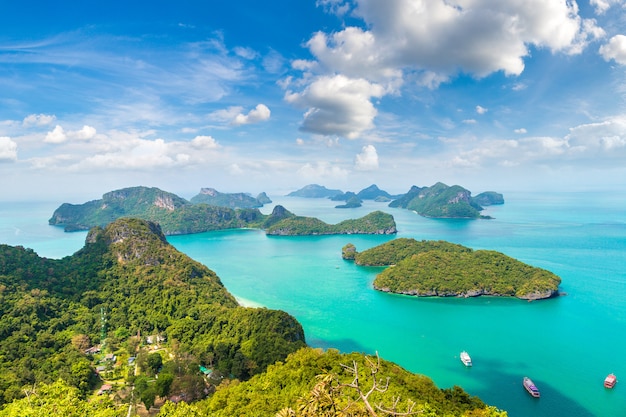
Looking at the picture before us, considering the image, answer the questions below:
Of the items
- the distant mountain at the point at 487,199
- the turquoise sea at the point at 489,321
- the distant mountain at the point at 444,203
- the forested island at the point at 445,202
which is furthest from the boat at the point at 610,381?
the distant mountain at the point at 487,199

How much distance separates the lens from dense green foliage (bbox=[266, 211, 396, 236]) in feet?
335

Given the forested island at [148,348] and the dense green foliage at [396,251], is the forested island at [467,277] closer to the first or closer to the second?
the dense green foliage at [396,251]

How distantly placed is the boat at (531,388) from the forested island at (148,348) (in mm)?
7264

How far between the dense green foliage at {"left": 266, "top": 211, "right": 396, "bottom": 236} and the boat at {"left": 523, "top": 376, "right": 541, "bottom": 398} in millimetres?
76781

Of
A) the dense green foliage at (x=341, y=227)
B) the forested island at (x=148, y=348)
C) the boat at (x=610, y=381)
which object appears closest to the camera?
the forested island at (x=148, y=348)

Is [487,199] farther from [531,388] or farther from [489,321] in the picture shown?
[531,388]

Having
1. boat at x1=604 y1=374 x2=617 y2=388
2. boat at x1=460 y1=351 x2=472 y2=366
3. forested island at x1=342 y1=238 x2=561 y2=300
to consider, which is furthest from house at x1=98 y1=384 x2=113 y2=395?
boat at x1=604 y1=374 x2=617 y2=388

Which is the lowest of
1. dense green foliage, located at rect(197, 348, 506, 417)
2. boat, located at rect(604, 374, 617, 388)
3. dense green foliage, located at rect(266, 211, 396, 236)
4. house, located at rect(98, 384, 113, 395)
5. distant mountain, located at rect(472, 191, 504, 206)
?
boat, located at rect(604, 374, 617, 388)

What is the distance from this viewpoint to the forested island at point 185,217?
105 metres

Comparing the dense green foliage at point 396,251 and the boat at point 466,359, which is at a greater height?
the dense green foliage at point 396,251

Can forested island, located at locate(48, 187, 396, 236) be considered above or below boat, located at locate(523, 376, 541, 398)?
above

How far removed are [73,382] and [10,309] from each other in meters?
12.1

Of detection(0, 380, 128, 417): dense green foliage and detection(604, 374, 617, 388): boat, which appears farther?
detection(604, 374, 617, 388): boat

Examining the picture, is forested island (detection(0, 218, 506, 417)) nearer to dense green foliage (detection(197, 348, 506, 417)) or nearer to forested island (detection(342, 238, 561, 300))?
dense green foliage (detection(197, 348, 506, 417))
